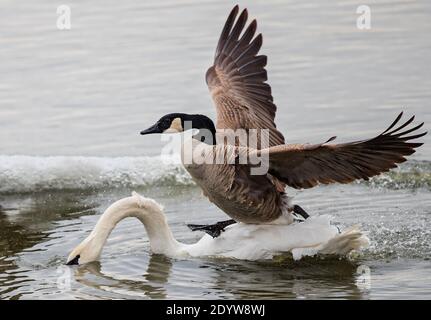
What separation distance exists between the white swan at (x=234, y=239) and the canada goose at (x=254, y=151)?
105 millimetres

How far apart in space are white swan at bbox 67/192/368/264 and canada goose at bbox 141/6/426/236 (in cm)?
10

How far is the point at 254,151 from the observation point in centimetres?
880

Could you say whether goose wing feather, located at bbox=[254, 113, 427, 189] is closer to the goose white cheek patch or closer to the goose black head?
the goose black head

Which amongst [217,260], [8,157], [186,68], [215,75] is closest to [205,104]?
[186,68]

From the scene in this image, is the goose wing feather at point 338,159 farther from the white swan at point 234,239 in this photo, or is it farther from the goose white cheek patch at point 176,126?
the goose white cheek patch at point 176,126

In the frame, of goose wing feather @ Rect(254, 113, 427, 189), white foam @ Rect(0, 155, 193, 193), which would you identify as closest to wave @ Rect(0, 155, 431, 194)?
white foam @ Rect(0, 155, 193, 193)

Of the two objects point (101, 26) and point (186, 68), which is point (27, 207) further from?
point (101, 26)

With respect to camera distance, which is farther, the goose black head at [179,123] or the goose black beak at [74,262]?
the goose black beak at [74,262]

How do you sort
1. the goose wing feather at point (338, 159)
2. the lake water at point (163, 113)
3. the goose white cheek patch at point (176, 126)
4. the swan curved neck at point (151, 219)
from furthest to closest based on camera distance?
the swan curved neck at point (151, 219) → the goose white cheek patch at point (176, 126) → the lake water at point (163, 113) → the goose wing feather at point (338, 159)

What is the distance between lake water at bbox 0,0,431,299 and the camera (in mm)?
8977

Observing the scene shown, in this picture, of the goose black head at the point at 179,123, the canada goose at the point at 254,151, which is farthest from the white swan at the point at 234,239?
the goose black head at the point at 179,123

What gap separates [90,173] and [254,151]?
11.5ft

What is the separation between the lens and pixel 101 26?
16.8 meters

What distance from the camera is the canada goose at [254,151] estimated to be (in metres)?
8.38
